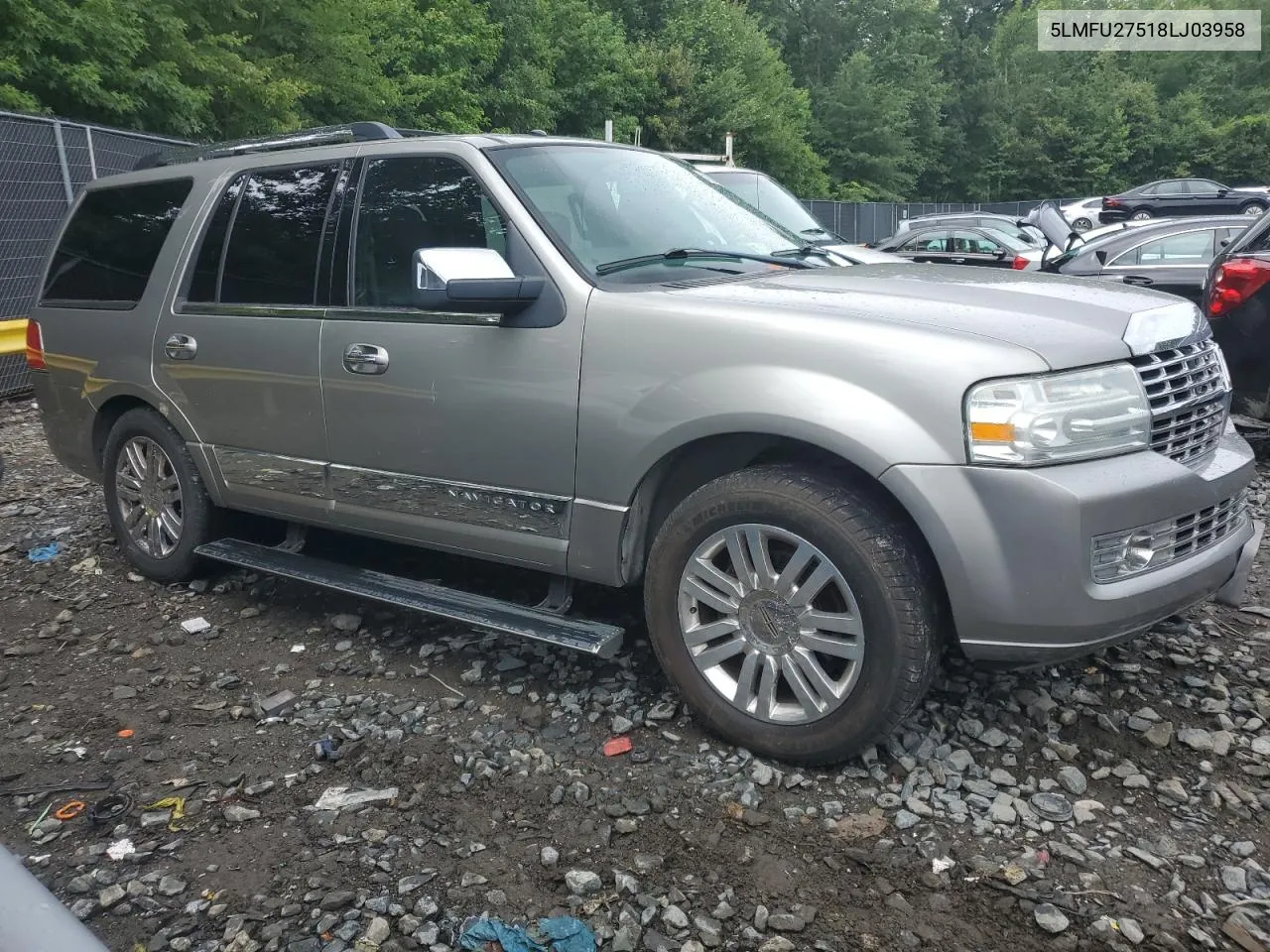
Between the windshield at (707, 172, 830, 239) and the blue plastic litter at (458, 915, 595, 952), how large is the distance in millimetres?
8320

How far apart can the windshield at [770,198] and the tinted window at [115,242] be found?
6199 millimetres

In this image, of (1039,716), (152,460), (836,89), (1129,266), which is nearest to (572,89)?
(836,89)

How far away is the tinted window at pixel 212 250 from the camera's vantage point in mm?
4449

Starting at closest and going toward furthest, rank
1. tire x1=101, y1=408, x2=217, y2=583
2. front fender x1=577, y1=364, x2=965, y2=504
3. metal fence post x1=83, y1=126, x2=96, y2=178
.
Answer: front fender x1=577, y1=364, x2=965, y2=504 < tire x1=101, y1=408, x2=217, y2=583 < metal fence post x1=83, y1=126, x2=96, y2=178

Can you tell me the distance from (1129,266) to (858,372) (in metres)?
7.70

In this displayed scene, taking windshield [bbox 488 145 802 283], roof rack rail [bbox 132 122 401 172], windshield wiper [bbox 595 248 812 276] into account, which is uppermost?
roof rack rail [bbox 132 122 401 172]

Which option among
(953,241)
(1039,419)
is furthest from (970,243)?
(1039,419)

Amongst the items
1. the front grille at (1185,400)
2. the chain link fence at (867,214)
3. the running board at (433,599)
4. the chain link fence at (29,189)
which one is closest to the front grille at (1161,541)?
the front grille at (1185,400)

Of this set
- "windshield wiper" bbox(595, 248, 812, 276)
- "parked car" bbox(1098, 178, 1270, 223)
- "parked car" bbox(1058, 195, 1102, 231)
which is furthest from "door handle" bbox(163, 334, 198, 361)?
"parked car" bbox(1058, 195, 1102, 231)

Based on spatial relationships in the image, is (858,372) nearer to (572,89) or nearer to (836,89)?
(572,89)

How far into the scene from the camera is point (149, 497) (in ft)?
16.1

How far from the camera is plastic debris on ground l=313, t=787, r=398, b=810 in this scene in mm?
3047

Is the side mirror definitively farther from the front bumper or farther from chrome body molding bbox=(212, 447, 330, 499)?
the front bumper

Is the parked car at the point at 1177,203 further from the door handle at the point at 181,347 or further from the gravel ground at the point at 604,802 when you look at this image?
the door handle at the point at 181,347
